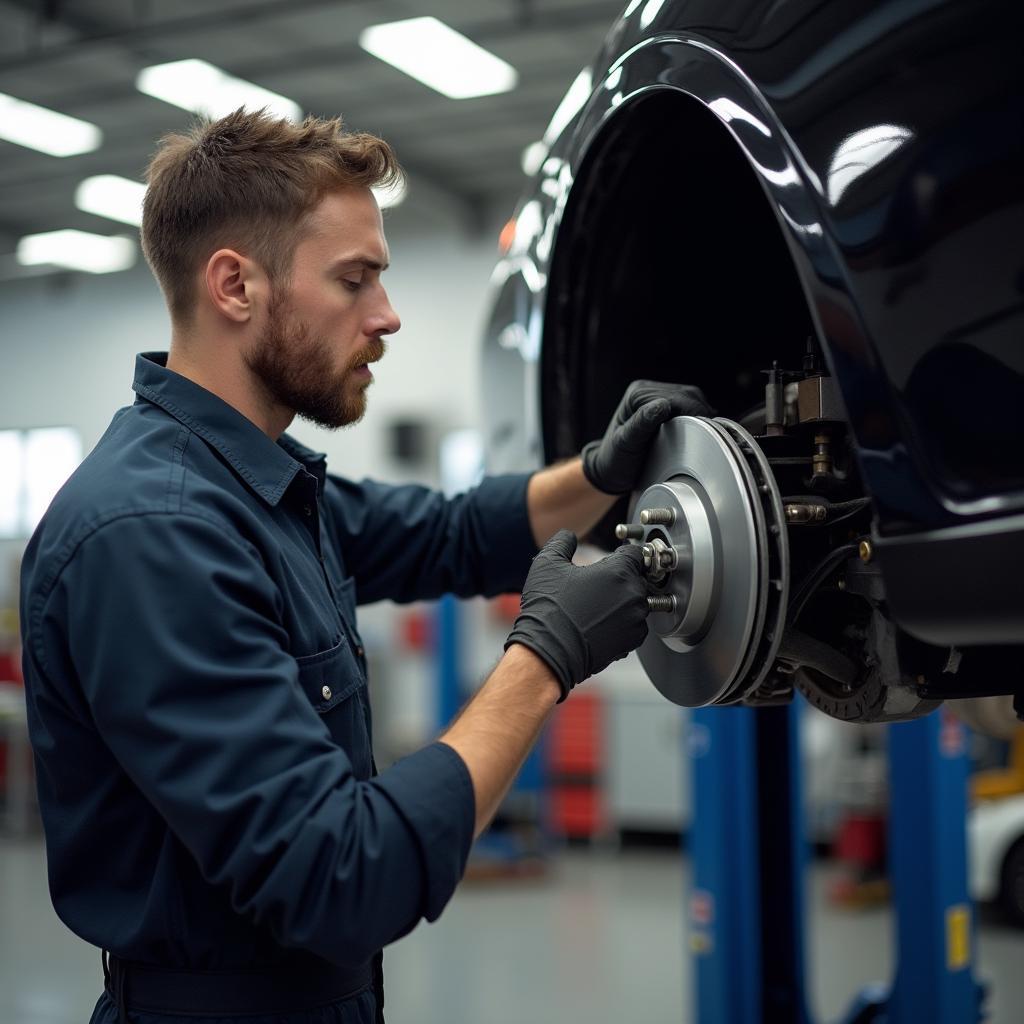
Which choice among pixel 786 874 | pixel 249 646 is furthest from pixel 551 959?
pixel 249 646

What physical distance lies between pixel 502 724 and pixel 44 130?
7.41m

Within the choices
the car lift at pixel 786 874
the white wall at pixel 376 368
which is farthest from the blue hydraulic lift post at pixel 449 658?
the car lift at pixel 786 874

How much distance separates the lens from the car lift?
255 centimetres

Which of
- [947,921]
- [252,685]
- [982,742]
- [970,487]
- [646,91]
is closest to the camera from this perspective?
[970,487]

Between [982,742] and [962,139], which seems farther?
[982,742]

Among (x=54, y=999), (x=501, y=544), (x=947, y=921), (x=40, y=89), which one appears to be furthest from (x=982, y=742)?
(x=40, y=89)

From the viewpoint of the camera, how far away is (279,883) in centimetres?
96

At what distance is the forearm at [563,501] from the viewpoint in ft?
5.28

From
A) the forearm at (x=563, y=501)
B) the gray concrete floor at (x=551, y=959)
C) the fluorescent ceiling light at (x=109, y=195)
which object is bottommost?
the gray concrete floor at (x=551, y=959)

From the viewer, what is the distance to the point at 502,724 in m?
1.09

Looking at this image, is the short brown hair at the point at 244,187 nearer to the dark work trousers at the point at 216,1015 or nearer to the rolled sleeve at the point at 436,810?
the rolled sleeve at the point at 436,810

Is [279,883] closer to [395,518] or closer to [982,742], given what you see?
[395,518]

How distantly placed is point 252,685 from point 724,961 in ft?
6.34

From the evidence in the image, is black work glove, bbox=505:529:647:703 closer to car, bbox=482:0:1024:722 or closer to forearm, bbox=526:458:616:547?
car, bbox=482:0:1024:722
